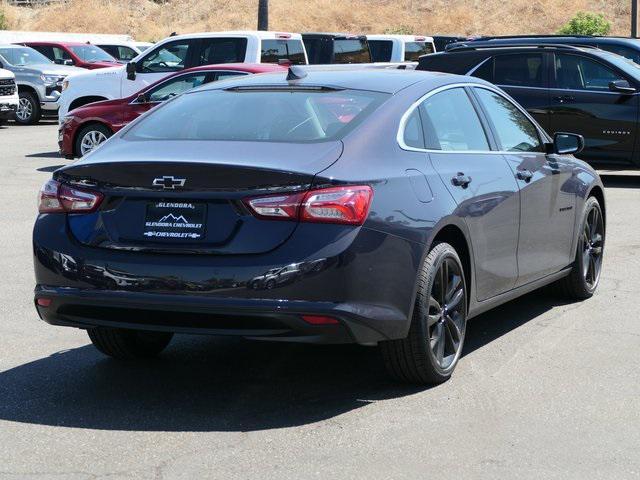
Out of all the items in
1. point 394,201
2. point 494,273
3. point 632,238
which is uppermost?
point 394,201

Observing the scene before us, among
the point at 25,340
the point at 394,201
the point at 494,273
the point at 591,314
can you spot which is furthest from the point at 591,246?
the point at 25,340

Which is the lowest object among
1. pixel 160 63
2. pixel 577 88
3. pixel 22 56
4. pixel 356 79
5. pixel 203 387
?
pixel 22 56

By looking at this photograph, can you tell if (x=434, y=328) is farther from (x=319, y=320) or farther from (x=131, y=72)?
(x=131, y=72)

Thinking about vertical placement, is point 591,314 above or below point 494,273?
below

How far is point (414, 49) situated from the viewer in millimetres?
28469

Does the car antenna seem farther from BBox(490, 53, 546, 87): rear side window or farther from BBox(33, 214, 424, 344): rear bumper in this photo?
BBox(490, 53, 546, 87): rear side window

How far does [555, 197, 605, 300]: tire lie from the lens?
8.31m

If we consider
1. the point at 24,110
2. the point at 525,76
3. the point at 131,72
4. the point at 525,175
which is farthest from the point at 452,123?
the point at 24,110

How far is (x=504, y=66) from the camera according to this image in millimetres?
16922

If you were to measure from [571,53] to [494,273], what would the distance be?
1026 cm

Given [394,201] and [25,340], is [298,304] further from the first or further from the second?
[25,340]

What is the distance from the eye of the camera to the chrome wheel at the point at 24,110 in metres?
27.6

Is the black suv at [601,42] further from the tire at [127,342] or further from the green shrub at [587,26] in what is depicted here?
the green shrub at [587,26]

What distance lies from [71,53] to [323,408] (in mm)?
26699
